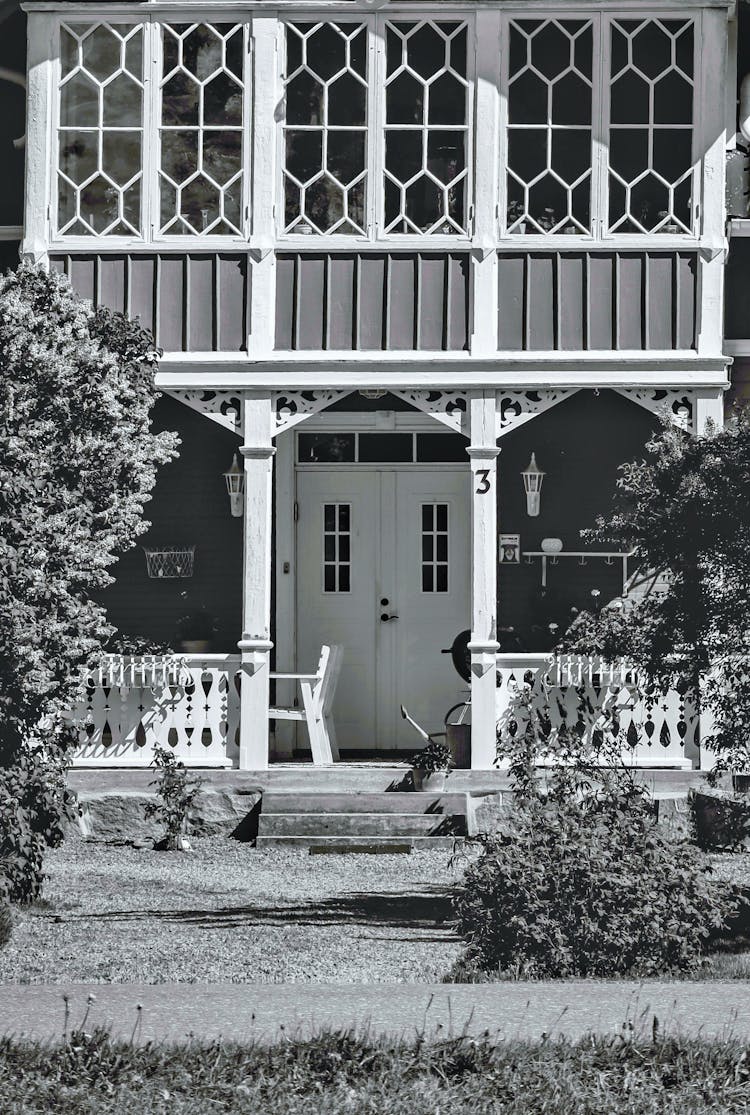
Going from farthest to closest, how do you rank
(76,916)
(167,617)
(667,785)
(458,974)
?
(167,617), (667,785), (76,916), (458,974)

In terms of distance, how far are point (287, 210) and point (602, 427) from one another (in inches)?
145

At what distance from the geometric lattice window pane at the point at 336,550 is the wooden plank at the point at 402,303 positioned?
7.86 feet

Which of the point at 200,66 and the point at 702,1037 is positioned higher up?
the point at 200,66

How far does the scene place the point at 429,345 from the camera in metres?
14.5

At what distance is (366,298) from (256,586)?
2.56 meters

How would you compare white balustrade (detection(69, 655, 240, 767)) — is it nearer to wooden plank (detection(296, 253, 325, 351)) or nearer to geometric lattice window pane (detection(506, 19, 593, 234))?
wooden plank (detection(296, 253, 325, 351))

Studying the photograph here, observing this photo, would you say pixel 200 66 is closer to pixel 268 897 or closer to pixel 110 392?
pixel 110 392

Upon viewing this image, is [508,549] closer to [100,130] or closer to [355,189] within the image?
[355,189]

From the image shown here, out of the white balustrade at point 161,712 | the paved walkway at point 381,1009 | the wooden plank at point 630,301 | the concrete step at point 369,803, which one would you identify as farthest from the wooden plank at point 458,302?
the paved walkway at point 381,1009

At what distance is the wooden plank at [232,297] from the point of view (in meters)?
14.5

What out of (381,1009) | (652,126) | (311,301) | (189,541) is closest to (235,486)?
(189,541)

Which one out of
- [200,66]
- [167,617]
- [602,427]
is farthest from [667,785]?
[200,66]

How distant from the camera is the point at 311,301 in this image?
1455cm

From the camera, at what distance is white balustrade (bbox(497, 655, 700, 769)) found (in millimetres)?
14117
